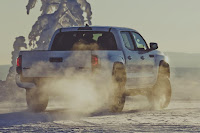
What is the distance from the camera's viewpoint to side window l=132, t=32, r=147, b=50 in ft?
51.1

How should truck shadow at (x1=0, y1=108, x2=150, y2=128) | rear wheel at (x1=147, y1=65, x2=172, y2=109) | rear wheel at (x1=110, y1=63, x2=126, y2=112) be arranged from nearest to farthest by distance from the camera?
truck shadow at (x1=0, y1=108, x2=150, y2=128) → rear wheel at (x1=110, y1=63, x2=126, y2=112) → rear wheel at (x1=147, y1=65, x2=172, y2=109)

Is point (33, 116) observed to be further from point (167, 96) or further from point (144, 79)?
point (167, 96)

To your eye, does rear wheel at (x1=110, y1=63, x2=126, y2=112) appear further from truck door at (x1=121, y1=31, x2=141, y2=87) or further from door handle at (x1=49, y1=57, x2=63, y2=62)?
door handle at (x1=49, y1=57, x2=63, y2=62)

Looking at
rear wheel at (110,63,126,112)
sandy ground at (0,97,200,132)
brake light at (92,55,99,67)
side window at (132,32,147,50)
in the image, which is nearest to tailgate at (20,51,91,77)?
brake light at (92,55,99,67)

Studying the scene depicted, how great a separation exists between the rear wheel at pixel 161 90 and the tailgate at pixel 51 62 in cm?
342

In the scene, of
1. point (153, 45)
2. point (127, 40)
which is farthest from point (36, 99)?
point (153, 45)

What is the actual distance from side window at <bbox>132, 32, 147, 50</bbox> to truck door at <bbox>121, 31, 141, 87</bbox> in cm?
22

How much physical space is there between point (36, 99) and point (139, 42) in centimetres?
322

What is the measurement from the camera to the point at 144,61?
1541 cm

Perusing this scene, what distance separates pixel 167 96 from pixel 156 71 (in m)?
1.04

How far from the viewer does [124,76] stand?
14109 millimetres

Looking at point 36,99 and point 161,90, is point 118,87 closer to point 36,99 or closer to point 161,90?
point 36,99

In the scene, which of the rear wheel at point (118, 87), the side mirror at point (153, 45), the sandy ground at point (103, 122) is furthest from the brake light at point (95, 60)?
the side mirror at point (153, 45)

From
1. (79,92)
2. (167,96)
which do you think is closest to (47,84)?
(79,92)
